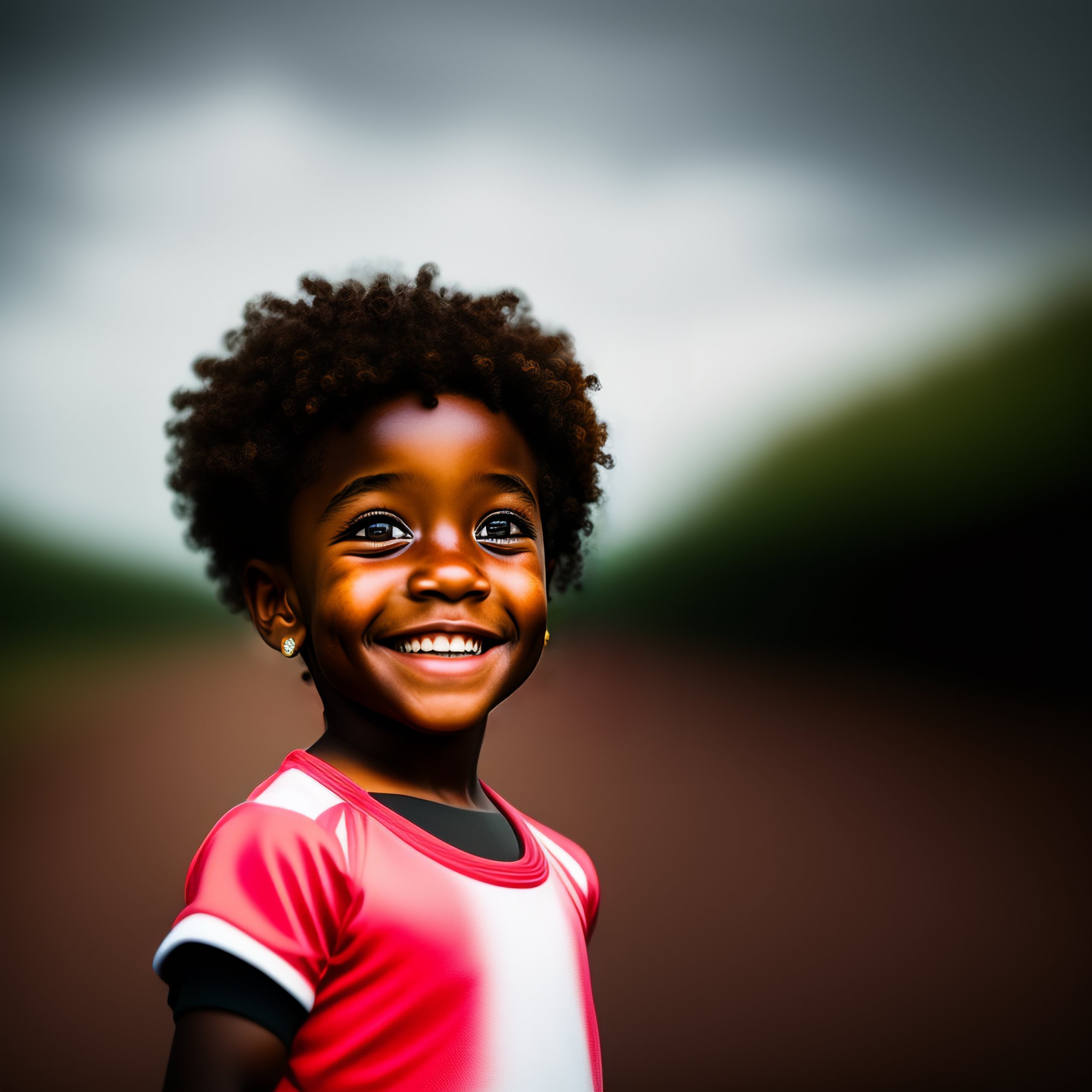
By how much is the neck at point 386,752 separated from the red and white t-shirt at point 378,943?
0.15 ft

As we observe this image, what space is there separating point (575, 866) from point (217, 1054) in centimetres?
51

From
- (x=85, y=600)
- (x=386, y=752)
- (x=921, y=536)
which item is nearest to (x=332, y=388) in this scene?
(x=386, y=752)

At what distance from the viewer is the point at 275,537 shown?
3.49 ft

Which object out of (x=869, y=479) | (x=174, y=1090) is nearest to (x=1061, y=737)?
(x=869, y=479)

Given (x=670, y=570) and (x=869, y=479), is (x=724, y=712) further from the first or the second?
(x=869, y=479)

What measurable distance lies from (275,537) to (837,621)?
1.20 m

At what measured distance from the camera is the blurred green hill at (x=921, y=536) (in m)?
1.90

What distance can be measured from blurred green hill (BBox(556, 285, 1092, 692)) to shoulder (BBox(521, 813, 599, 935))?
70cm

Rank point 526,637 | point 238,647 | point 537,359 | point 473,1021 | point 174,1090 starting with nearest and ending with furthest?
point 174,1090 → point 473,1021 → point 526,637 → point 537,359 → point 238,647

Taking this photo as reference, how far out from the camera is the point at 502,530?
3.40 ft

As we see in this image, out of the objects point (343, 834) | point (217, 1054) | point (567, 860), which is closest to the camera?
point (217, 1054)

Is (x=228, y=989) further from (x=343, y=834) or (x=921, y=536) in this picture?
(x=921, y=536)

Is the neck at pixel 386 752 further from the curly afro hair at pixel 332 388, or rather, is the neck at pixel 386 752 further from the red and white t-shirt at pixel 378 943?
the curly afro hair at pixel 332 388

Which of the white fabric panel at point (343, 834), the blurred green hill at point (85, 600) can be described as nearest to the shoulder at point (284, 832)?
the white fabric panel at point (343, 834)
